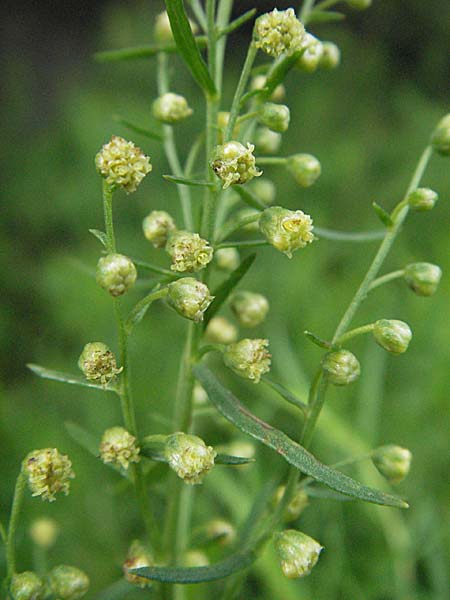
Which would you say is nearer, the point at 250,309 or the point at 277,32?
the point at 277,32

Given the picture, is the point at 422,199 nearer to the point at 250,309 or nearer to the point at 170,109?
the point at 250,309

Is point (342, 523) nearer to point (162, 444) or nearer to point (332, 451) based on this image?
point (332, 451)

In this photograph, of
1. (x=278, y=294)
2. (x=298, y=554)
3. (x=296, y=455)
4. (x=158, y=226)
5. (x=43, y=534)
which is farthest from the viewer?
(x=278, y=294)

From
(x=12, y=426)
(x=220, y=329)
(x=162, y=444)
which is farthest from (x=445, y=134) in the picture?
(x=12, y=426)

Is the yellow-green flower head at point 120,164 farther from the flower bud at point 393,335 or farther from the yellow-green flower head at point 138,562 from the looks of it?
the yellow-green flower head at point 138,562

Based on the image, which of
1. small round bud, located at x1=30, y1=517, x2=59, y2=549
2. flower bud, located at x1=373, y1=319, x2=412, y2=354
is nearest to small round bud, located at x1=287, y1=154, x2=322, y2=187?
flower bud, located at x1=373, y1=319, x2=412, y2=354

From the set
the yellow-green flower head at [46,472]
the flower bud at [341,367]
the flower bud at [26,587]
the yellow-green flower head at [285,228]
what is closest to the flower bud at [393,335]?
Result: the flower bud at [341,367]

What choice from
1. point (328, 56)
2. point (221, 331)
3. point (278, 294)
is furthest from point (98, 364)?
point (278, 294)
